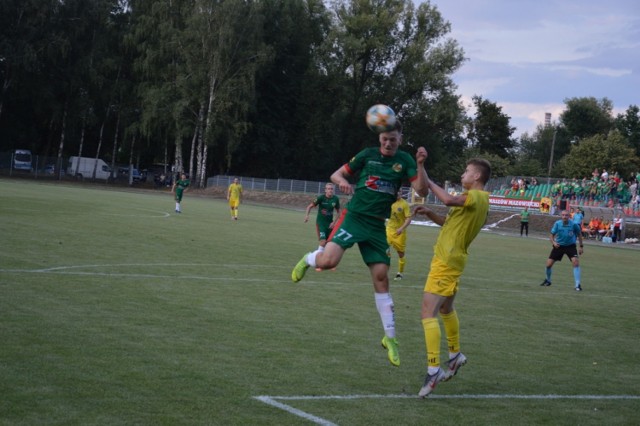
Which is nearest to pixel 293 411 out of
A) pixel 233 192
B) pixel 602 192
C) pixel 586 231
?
pixel 233 192

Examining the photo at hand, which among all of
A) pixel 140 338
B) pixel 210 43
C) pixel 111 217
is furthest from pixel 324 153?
pixel 140 338

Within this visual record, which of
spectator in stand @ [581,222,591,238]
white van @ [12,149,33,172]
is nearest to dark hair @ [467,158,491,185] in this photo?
spectator in stand @ [581,222,591,238]

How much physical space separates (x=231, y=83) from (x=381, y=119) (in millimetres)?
65964

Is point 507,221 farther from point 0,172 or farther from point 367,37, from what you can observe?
point 0,172

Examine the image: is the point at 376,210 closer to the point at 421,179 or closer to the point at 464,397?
the point at 421,179

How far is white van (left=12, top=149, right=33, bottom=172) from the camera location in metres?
78.1

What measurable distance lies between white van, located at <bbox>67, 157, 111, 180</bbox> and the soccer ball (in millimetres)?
77572

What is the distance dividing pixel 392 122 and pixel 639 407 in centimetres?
381

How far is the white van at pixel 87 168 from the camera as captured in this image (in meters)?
82.9

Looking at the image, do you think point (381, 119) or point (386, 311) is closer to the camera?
point (381, 119)

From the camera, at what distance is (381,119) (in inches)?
337

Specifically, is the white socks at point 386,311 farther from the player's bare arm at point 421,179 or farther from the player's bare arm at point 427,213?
the player's bare arm at point 421,179

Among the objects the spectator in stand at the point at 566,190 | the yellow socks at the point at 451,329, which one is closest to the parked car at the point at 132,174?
the spectator in stand at the point at 566,190

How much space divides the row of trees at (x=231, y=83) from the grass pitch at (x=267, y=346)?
181 ft
